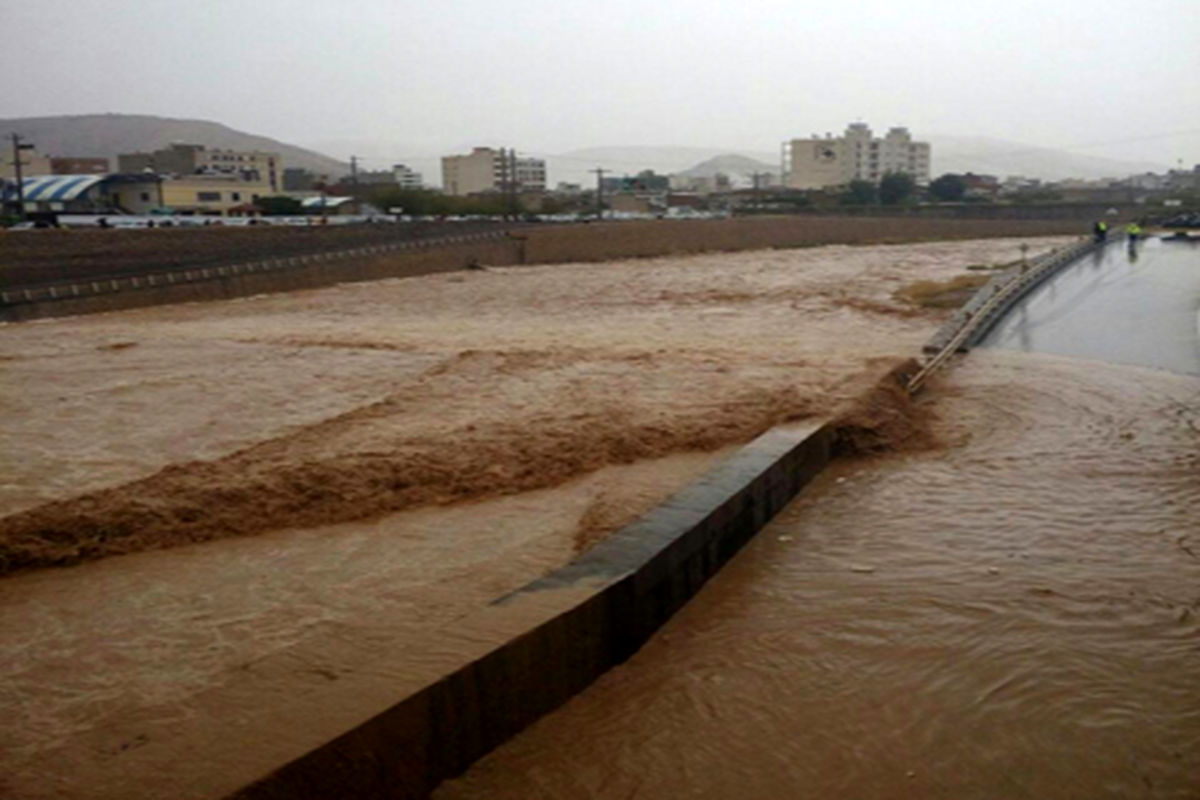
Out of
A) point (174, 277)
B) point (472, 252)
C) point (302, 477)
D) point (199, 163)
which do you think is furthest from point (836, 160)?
point (302, 477)

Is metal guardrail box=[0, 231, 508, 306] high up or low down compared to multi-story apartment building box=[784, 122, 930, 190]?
down

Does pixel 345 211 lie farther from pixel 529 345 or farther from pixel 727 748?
pixel 727 748

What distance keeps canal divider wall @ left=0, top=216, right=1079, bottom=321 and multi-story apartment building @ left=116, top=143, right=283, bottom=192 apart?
3242cm

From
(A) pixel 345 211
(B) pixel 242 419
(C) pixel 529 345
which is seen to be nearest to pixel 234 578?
(B) pixel 242 419

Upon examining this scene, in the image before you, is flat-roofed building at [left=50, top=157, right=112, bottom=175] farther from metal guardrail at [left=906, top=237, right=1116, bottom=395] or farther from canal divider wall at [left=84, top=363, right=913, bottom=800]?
canal divider wall at [left=84, top=363, right=913, bottom=800]

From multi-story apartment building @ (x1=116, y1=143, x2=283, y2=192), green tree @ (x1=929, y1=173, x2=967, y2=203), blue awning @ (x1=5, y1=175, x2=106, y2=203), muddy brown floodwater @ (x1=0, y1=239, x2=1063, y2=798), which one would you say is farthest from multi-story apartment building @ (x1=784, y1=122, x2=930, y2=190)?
muddy brown floodwater @ (x1=0, y1=239, x2=1063, y2=798)

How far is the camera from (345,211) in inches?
2805

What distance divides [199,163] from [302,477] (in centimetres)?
8403

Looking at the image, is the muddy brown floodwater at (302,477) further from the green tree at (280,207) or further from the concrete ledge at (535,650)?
the green tree at (280,207)

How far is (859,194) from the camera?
88.6m

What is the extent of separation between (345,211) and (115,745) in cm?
7004

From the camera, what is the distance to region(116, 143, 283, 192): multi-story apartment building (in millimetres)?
80188

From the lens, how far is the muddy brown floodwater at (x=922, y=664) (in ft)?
16.6

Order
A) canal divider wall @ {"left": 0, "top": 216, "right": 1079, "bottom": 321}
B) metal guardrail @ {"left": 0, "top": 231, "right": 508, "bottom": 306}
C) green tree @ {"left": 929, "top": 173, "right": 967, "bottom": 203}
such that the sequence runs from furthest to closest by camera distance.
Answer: green tree @ {"left": 929, "top": 173, "right": 967, "bottom": 203} → canal divider wall @ {"left": 0, "top": 216, "right": 1079, "bottom": 321} → metal guardrail @ {"left": 0, "top": 231, "right": 508, "bottom": 306}
